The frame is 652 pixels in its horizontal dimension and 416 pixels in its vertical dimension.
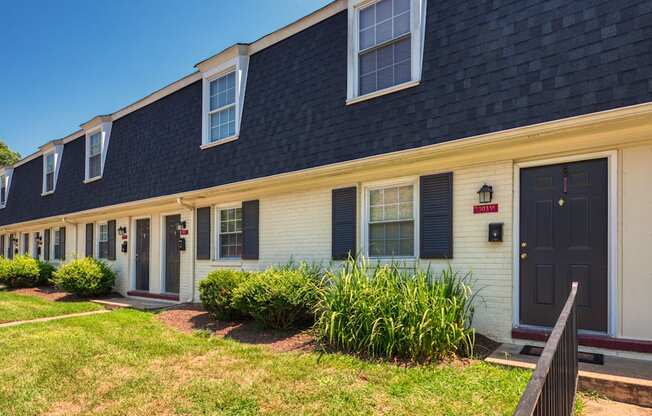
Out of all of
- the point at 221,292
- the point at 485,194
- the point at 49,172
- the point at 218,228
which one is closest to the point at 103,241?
the point at 49,172

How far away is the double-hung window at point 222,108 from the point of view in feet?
32.3

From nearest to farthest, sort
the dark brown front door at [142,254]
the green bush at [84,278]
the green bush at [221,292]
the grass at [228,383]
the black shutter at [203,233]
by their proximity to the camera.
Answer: the grass at [228,383], the green bush at [221,292], the black shutter at [203,233], the green bush at [84,278], the dark brown front door at [142,254]

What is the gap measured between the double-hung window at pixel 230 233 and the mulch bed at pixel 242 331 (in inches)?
57.5

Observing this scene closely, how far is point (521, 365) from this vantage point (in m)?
4.71

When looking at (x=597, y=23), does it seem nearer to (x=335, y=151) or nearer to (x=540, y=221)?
(x=540, y=221)

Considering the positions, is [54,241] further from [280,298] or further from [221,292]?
[280,298]

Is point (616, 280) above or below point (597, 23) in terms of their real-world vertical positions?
below

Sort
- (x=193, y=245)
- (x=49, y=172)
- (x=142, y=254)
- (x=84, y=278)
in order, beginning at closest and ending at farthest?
(x=193, y=245), (x=84, y=278), (x=142, y=254), (x=49, y=172)

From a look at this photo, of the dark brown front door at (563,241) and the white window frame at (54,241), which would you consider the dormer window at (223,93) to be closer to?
the dark brown front door at (563,241)

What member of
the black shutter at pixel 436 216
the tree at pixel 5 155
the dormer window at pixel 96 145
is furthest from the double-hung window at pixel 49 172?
the tree at pixel 5 155

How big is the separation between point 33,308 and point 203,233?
4.27 m

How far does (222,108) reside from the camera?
32.7 ft

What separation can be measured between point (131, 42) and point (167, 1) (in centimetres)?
347

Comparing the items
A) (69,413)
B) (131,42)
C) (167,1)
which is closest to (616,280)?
(69,413)
